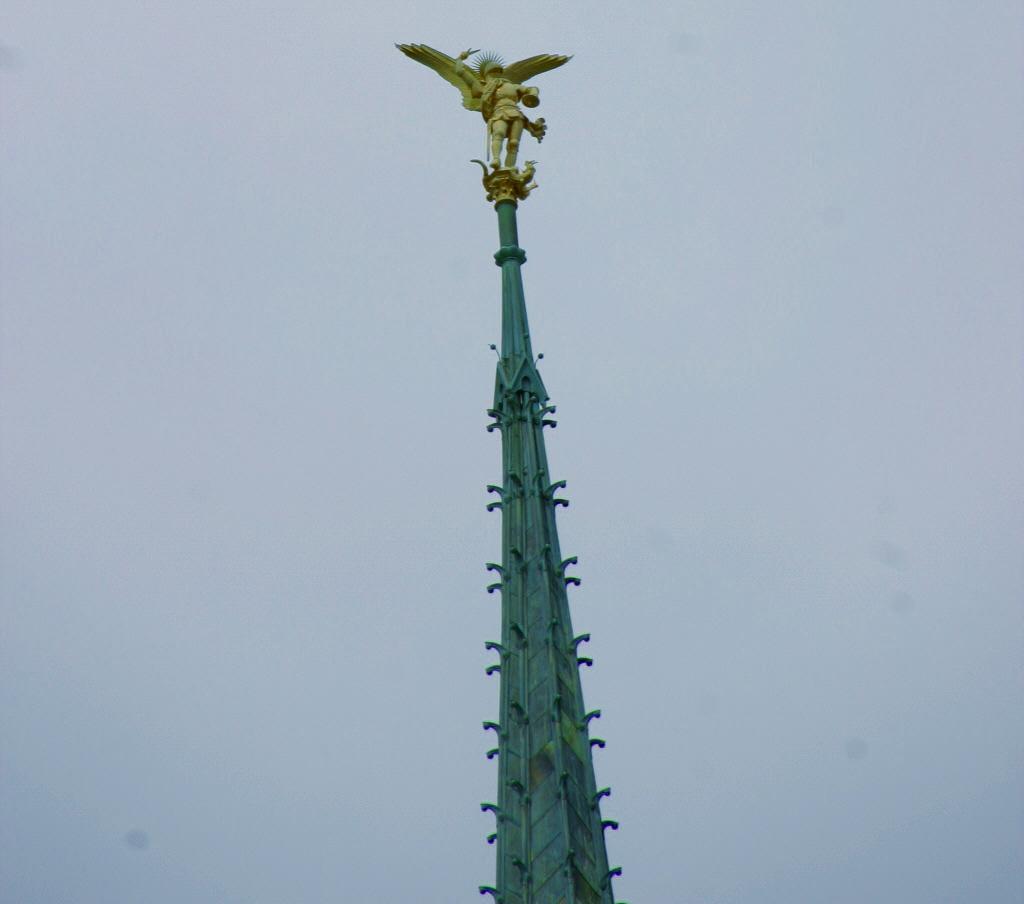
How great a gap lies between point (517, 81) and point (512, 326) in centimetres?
494

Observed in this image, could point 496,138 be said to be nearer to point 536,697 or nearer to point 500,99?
point 500,99

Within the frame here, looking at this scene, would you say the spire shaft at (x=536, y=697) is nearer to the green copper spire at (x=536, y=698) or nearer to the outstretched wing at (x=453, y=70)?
the green copper spire at (x=536, y=698)

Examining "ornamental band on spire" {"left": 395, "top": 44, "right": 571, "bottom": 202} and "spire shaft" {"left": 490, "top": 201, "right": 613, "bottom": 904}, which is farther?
"ornamental band on spire" {"left": 395, "top": 44, "right": 571, "bottom": 202}

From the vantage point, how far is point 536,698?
31719mm

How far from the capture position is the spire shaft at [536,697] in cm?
2981

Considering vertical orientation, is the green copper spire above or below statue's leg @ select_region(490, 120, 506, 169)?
below

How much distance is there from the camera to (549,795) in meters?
30.5

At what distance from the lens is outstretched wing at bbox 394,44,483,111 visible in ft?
125

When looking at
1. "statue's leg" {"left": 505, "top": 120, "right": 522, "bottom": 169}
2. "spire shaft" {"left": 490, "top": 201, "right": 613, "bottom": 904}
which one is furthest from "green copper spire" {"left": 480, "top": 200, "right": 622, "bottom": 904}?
"statue's leg" {"left": 505, "top": 120, "right": 522, "bottom": 169}

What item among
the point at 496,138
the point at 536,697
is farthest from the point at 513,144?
the point at 536,697

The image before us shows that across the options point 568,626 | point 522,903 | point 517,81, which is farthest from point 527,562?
point 517,81

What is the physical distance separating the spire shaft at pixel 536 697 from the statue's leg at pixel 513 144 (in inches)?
133

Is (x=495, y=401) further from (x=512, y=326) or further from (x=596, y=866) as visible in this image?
(x=596, y=866)

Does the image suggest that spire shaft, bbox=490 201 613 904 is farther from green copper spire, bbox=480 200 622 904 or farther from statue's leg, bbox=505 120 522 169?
statue's leg, bbox=505 120 522 169
